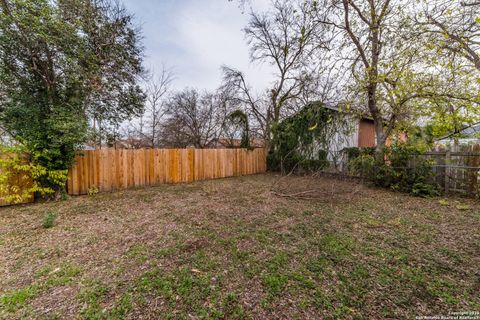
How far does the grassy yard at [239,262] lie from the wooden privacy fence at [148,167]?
4.88 ft

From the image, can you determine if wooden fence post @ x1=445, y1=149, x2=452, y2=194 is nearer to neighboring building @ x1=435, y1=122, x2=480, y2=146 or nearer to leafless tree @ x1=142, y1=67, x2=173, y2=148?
neighboring building @ x1=435, y1=122, x2=480, y2=146

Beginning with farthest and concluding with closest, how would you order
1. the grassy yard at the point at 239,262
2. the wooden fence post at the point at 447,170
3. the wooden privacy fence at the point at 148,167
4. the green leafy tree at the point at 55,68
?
the wooden privacy fence at the point at 148,167 → the wooden fence post at the point at 447,170 → the green leafy tree at the point at 55,68 → the grassy yard at the point at 239,262

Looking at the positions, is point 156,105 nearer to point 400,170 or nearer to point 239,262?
point 239,262

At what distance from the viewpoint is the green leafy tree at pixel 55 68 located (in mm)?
4246

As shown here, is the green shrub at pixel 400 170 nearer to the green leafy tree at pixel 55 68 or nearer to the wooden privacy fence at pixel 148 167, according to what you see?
the wooden privacy fence at pixel 148 167

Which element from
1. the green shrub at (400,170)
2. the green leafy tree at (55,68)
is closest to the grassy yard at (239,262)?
the green shrub at (400,170)

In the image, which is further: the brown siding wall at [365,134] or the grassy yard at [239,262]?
the brown siding wall at [365,134]

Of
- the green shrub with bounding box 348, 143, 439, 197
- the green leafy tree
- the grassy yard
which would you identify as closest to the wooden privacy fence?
the green leafy tree

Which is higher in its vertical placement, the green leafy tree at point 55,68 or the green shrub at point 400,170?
the green leafy tree at point 55,68

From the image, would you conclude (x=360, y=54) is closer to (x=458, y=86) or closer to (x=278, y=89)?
(x=458, y=86)

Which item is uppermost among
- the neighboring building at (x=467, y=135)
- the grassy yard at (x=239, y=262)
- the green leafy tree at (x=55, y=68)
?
the green leafy tree at (x=55, y=68)

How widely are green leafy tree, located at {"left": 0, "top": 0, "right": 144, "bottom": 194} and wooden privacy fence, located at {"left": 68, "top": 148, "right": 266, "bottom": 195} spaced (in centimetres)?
67

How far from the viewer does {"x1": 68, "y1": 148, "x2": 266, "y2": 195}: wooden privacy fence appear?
19.0 ft

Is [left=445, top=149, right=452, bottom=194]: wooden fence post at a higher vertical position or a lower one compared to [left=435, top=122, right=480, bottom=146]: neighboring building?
lower
